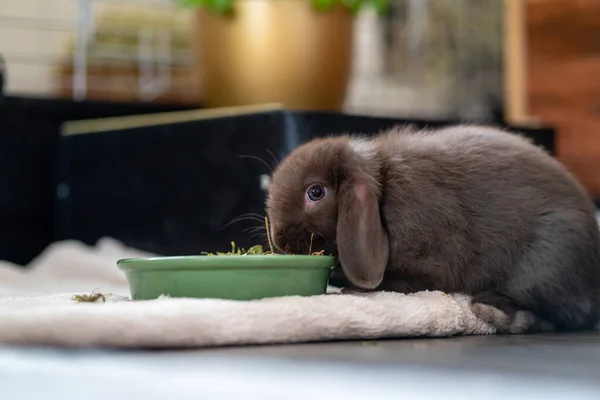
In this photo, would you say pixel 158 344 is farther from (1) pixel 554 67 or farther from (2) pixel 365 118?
(1) pixel 554 67

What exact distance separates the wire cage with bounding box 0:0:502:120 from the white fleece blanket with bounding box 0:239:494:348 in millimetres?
1838

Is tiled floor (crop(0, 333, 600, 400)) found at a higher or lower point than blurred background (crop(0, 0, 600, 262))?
lower

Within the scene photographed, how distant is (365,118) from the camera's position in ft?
6.56

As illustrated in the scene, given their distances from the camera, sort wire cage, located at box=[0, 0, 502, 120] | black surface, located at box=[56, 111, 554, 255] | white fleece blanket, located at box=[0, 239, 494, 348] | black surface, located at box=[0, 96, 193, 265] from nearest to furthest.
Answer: white fleece blanket, located at box=[0, 239, 494, 348] < black surface, located at box=[56, 111, 554, 255] < black surface, located at box=[0, 96, 193, 265] < wire cage, located at box=[0, 0, 502, 120]

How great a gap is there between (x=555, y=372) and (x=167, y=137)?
5.05ft

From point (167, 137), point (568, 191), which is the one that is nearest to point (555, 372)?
point (568, 191)

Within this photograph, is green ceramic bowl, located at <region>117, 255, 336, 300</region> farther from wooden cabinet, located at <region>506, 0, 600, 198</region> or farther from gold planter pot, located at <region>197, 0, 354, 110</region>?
wooden cabinet, located at <region>506, 0, 600, 198</region>

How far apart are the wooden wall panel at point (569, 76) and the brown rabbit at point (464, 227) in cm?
131

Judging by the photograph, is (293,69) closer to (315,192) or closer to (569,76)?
(569,76)

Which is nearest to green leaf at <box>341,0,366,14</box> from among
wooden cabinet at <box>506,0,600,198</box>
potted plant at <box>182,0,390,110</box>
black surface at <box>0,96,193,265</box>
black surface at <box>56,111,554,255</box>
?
potted plant at <box>182,0,390,110</box>

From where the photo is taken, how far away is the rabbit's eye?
1419 mm

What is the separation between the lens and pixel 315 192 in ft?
4.66

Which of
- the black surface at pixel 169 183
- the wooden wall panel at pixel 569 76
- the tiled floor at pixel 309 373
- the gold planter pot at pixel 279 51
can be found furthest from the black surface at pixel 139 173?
the tiled floor at pixel 309 373

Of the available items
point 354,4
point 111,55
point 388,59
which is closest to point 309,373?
point 354,4
